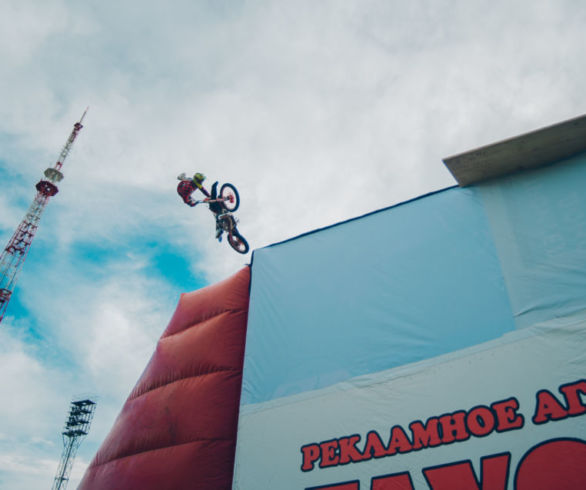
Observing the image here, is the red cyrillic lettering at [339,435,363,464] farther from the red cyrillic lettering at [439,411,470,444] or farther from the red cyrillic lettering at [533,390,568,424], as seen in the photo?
the red cyrillic lettering at [533,390,568,424]

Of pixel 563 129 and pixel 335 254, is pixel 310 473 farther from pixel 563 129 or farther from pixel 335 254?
pixel 563 129

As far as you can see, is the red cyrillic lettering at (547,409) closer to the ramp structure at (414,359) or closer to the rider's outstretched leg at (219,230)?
the ramp structure at (414,359)

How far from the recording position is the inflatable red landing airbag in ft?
16.6

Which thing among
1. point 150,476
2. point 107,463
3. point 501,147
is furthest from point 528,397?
point 107,463

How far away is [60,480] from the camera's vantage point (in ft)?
71.3

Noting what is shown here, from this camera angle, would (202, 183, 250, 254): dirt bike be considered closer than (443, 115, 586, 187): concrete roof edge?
No

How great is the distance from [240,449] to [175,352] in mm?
1929

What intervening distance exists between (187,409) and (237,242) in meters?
3.57

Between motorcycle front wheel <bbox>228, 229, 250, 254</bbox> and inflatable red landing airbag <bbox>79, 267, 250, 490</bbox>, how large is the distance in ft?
4.60

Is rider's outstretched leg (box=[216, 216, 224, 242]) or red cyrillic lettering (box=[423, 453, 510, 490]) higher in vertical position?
rider's outstretched leg (box=[216, 216, 224, 242])

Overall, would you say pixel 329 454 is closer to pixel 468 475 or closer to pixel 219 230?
pixel 468 475

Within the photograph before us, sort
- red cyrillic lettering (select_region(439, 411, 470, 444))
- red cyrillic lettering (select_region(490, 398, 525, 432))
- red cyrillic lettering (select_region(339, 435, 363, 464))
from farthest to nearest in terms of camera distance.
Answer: red cyrillic lettering (select_region(339, 435, 363, 464)) < red cyrillic lettering (select_region(439, 411, 470, 444)) < red cyrillic lettering (select_region(490, 398, 525, 432))

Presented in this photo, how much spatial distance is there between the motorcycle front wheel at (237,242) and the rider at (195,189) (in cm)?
22

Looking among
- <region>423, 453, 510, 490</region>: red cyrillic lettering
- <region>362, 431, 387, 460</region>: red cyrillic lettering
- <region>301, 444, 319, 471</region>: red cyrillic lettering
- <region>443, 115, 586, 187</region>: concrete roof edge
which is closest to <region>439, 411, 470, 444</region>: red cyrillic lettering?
<region>423, 453, 510, 490</region>: red cyrillic lettering
